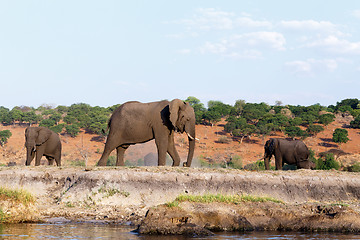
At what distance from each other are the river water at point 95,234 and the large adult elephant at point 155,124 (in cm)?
683

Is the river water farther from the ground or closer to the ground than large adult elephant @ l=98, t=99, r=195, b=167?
closer to the ground

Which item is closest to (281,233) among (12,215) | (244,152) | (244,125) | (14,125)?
(12,215)

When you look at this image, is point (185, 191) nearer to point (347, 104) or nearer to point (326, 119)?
point (326, 119)

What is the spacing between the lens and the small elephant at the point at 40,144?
28.4 metres

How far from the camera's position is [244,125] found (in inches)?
2872

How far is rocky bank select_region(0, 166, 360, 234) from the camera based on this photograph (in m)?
14.7

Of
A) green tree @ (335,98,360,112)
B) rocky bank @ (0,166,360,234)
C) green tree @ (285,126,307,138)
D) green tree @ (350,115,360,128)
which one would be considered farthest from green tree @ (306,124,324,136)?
rocky bank @ (0,166,360,234)

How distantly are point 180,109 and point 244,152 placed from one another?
149ft

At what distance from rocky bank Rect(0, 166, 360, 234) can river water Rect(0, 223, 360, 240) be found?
0.55m

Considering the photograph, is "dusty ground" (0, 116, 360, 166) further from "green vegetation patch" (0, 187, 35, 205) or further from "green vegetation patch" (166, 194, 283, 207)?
"green vegetation patch" (166, 194, 283, 207)

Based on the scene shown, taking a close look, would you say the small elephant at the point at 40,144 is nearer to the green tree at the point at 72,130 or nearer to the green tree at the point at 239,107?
the green tree at the point at 72,130

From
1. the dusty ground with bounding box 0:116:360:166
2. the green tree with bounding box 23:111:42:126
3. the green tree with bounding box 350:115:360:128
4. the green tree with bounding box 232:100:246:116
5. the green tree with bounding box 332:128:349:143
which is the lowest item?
the dusty ground with bounding box 0:116:360:166

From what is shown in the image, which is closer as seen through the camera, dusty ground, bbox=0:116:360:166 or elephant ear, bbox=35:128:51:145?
elephant ear, bbox=35:128:51:145

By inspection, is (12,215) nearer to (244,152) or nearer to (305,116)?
(244,152)
